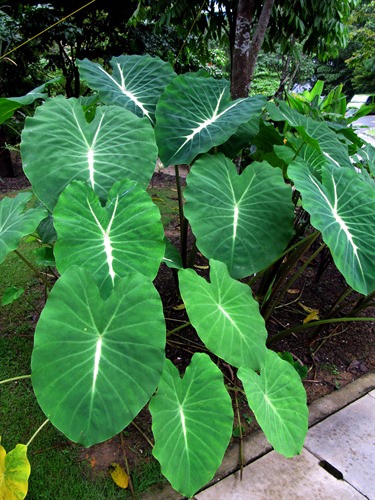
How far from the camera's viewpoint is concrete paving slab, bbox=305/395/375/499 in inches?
48.1

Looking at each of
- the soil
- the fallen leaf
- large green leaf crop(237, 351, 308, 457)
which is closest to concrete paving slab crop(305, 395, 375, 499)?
the soil

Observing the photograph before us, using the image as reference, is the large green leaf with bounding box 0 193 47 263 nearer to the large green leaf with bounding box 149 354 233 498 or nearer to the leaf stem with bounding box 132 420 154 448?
the large green leaf with bounding box 149 354 233 498

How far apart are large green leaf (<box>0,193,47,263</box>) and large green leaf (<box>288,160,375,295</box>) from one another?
0.82m

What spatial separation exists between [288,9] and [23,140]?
8.13 feet

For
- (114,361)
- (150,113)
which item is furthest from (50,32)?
(114,361)

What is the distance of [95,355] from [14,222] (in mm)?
587

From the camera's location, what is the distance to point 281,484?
117cm

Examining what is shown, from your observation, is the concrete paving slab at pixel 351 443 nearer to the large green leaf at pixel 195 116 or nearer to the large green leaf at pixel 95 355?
the large green leaf at pixel 95 355

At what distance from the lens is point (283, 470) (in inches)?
47.9

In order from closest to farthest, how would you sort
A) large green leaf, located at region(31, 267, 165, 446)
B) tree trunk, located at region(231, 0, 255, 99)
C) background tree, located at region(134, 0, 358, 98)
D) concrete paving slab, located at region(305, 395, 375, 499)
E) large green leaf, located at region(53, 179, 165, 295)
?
large green leaf, located at region(31, 267, 165, 446), large green leaf, located at region(53, 179, 165, 295), concrete paving slab, located at region(305, 395, 375, 499), tree trunk, located at region(231, 0, 255, 99), background tree, located at region(134, 0, 358, 98)

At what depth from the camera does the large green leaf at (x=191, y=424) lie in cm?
91

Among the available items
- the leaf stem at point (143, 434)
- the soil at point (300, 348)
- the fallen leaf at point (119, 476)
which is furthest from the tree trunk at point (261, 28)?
the fallen leaf at point (119, 476)

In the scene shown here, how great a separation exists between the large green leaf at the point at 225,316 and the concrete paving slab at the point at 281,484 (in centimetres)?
40

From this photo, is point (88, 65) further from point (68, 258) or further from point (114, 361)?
point (114, 361)
